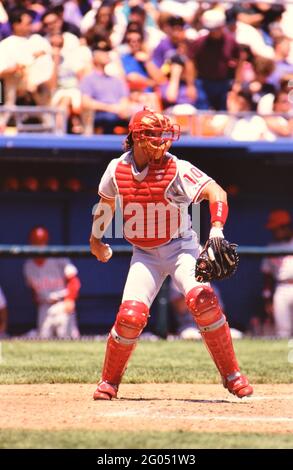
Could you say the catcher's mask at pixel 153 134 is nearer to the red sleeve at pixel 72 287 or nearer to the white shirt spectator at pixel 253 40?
the red sleeve at pixel 72 287

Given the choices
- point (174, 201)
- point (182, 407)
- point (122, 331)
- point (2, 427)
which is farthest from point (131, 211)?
point (2, 427)

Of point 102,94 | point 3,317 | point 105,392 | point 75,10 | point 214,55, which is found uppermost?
point 75,10

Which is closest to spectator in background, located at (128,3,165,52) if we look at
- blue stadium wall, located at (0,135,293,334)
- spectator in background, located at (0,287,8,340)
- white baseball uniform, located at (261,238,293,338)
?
blue stadium wall, located at (0,135,293,334)

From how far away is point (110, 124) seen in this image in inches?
495

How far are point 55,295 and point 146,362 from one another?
9.61ft

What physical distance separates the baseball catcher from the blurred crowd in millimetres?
5410

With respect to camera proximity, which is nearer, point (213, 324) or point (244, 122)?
point (213, 324)

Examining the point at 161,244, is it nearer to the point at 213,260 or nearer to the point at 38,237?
the point at 213,260

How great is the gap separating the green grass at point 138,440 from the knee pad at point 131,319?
3.96 ft

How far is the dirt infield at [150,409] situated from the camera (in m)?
5.44

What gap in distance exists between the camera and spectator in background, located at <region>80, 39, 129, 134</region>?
39.7 ft

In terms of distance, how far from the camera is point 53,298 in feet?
39.7

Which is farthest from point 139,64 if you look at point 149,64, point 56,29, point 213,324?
point 213,324

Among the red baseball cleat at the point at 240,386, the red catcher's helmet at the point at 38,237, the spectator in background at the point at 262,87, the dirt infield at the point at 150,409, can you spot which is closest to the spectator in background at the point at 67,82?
the red catcher's helmet at the point at 38,237
